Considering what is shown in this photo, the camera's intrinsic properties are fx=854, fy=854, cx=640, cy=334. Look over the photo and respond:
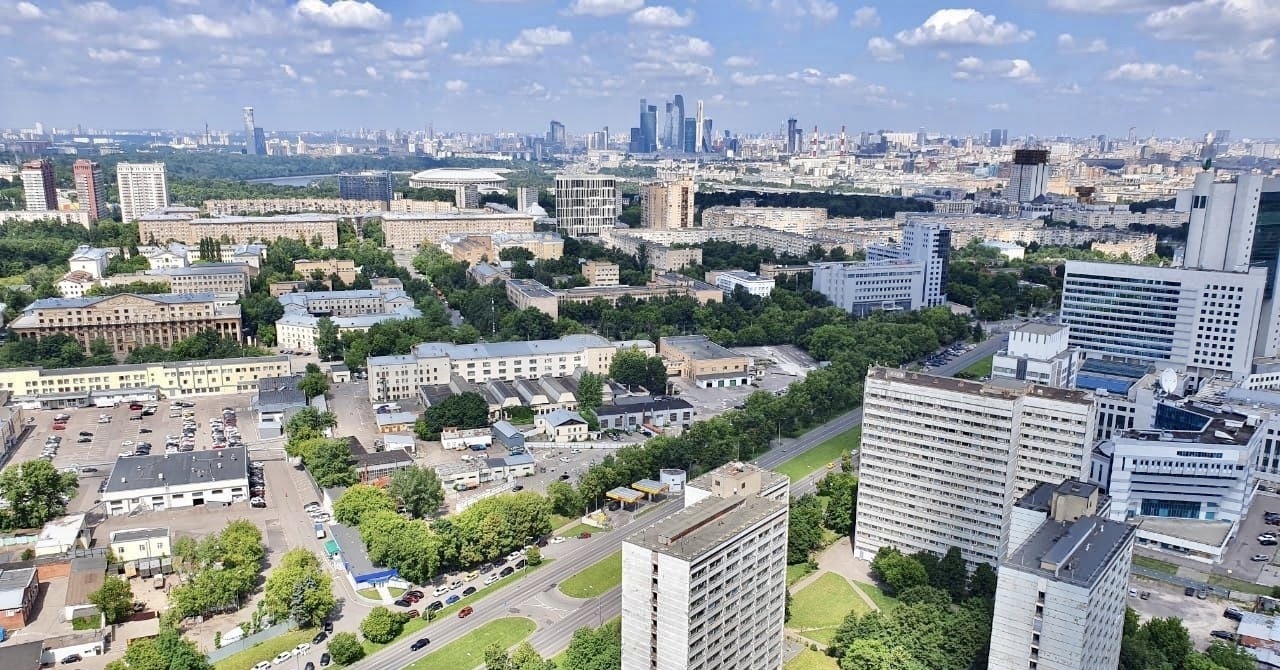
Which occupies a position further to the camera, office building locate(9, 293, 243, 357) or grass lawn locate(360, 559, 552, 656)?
office building locate(9, 293, 243, 357)

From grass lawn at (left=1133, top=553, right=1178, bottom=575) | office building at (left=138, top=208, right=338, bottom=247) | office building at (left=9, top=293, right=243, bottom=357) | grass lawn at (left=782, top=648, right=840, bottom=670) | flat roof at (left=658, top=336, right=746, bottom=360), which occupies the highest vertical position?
office building at (left=138, top=208, right=338, bottom=247)

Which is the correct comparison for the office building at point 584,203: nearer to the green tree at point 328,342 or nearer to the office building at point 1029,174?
the green tree at point 328,342

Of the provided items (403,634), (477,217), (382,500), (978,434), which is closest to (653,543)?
(403,634)

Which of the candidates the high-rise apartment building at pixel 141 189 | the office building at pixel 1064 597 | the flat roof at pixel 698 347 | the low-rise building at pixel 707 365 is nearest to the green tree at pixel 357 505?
the low-rise building at pixel 707 365

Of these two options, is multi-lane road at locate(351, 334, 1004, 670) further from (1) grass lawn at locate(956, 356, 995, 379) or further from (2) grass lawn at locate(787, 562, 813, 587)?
(1) grass lawn at locate(956, 356, 995, 379)

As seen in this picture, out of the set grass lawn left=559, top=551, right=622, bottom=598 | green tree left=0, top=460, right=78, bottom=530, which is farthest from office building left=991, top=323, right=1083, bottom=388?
green tree left=0, top=460, right=78, bottom=530

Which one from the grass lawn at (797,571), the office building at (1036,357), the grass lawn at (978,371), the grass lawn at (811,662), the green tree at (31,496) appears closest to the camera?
the grass lawn at (811,662)
